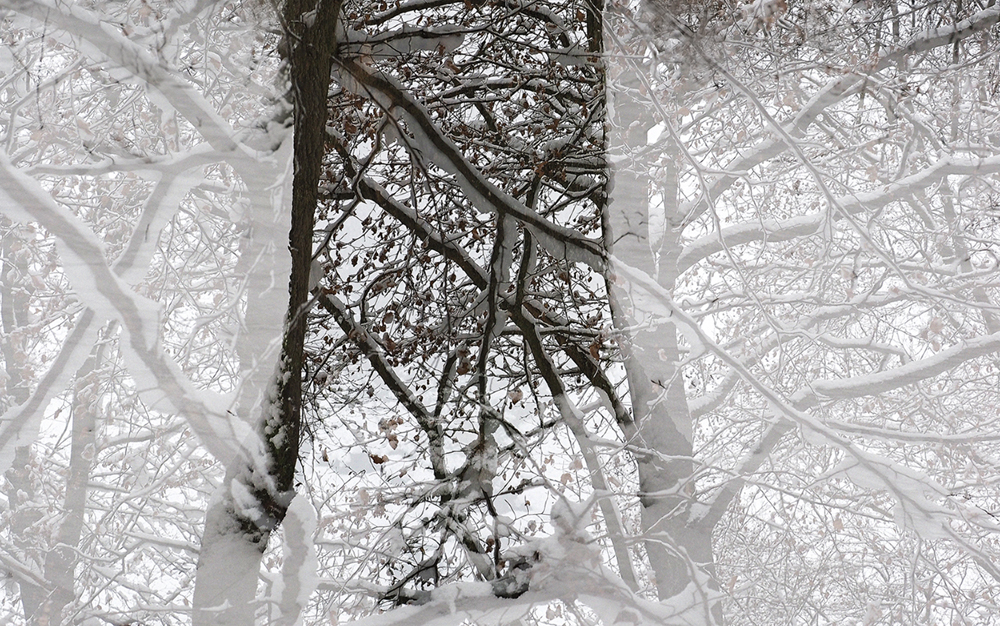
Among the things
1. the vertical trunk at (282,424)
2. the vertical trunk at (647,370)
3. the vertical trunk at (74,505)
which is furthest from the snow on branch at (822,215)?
the vertical trunk at (74,505)

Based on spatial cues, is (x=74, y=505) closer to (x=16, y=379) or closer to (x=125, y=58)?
(x=16, y=379)

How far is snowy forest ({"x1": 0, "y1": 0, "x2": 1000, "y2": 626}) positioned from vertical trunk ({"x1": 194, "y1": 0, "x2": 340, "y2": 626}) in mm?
17

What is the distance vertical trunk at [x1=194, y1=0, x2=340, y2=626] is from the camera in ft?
12.0

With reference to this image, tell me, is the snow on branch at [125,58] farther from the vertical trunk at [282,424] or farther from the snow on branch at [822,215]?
the snow on branch at [822,215]

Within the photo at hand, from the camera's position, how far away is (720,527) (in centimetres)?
558

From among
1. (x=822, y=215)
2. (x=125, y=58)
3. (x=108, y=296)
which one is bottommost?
(x=108, y=296)

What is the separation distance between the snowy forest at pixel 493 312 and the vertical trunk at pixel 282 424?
2 cm

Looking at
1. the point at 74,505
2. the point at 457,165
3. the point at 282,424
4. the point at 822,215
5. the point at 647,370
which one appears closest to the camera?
the point at 282,424

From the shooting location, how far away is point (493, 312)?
15.0 feet

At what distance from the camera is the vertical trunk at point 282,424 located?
3654 mm

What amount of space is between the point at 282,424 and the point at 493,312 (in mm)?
1470

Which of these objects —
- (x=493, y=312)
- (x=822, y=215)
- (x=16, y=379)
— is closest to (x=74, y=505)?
(x=16, y=379)

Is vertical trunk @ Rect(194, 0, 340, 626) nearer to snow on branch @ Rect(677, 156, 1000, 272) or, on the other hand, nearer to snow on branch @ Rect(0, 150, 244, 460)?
snow on branch @ Rect(0, 150, 244, 460)

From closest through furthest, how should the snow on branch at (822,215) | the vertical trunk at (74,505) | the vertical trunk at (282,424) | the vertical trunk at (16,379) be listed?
the vertical trunk at (282,424)
the snow on branch at (822,215)
the vertical trunk at (74,505)
the vertical trunk at (16,379)
